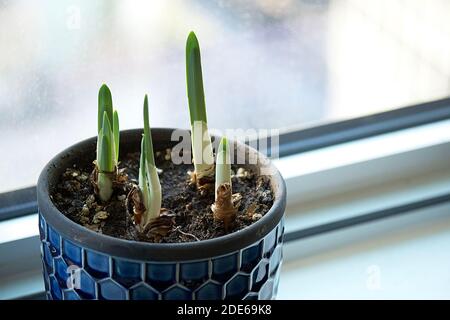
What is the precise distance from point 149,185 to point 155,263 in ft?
0.28

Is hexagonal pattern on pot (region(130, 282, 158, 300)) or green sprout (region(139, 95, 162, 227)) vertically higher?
green sprout (region(139, 95, 162, 227))

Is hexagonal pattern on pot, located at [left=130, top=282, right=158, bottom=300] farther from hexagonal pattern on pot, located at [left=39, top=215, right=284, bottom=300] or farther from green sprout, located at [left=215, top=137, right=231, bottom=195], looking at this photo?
green sprout, located at [left=215, top=137, right=231, bottom=195]

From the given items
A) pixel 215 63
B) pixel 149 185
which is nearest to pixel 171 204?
pixel 149 185

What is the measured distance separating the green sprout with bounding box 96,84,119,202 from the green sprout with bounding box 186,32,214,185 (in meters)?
0.07

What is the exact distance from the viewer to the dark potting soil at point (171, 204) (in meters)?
0.70

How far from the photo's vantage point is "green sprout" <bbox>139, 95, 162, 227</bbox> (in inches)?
26.4

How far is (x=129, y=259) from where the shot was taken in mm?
623

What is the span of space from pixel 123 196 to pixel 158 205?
70mm

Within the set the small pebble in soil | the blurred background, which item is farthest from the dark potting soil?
the blurred background

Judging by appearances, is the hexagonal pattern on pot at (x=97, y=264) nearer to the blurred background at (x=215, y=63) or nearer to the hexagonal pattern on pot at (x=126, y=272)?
the hexagonal pattern on pot at (x=126, y=272)

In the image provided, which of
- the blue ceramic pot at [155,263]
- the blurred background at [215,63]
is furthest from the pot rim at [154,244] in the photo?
the blurred background at [215,63]

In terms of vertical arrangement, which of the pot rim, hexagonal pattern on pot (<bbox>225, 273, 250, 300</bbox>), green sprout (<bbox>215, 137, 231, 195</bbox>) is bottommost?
hexagonal pattern on pot (<bbox>225, 273, 250, 300</bbox>)

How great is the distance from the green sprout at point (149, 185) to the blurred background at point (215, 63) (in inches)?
9.0

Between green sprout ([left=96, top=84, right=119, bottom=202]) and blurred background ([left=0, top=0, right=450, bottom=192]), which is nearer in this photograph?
green sprout ([left=96, top=84, right=119, bottom=202])
